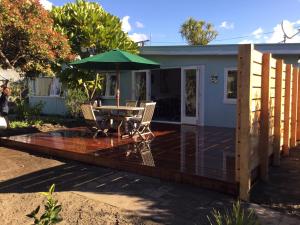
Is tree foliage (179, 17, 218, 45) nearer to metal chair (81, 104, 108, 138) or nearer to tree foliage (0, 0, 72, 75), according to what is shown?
tree foliage (0, 0, 72, 75)

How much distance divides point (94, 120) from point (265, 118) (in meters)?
4.92

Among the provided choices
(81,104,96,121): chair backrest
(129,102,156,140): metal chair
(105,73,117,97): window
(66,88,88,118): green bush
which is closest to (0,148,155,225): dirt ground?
(81,104,96,121): chair backrest

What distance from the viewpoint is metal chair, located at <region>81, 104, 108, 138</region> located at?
892 cm

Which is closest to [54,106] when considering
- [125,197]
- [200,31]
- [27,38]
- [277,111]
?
[27,38]

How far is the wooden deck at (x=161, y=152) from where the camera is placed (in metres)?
5.45

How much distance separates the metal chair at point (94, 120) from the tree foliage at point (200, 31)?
33.3 meters

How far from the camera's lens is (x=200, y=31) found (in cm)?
A: 4122

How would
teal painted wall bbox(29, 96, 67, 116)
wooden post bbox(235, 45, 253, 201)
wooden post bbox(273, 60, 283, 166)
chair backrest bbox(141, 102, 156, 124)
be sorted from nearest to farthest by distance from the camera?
wooden post bbox(235, 45, 253, 201), wooden post bbox(273, 60, 283, 166), chair backrest bbox(141, 102, 156, 124), teal painted wall bbox(29, 96, 67, 116)

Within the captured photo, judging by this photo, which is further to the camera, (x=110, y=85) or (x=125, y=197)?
(x=110, y=85)

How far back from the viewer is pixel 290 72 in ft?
24.6

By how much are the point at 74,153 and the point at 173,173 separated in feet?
→ 8.61

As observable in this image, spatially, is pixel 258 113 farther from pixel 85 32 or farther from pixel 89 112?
pixel 85 32

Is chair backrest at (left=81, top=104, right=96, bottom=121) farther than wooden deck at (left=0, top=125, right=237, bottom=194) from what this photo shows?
Yes

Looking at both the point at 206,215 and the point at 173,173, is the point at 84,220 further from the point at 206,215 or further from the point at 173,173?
the point at 173,173
